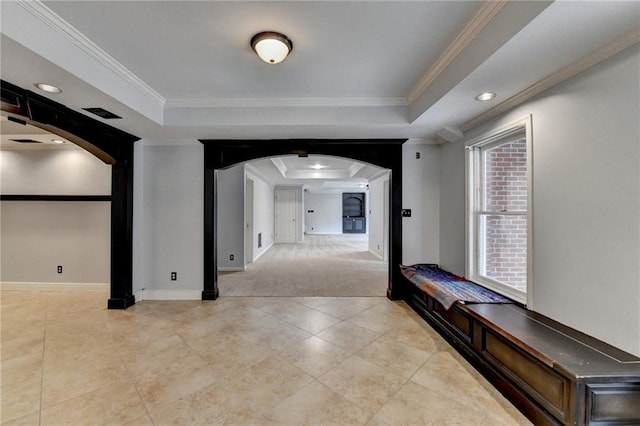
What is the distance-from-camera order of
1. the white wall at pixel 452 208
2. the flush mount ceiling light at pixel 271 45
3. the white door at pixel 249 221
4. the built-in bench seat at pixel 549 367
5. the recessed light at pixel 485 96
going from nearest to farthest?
the built-in bench seat at pixel 549 367 < the flush mount ceiling light at pixel 271 45 < the recessed light at pixel 485 96 < the white wall at pixel 452 208 < the white door at pixel 249 221

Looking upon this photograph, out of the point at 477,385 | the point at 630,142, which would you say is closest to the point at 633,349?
the point at 477,385

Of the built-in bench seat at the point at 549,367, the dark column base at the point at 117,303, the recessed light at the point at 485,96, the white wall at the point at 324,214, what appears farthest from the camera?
the white wall at the point at 324,214

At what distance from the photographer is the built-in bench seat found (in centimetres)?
140

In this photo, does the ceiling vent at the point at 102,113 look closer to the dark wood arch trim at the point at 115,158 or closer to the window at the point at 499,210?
the dark wood arch trim at the point at 115,158

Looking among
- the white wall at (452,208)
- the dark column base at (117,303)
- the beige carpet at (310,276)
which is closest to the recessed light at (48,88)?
the dark column base at (117,303)

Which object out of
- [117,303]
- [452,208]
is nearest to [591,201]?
[452,208]

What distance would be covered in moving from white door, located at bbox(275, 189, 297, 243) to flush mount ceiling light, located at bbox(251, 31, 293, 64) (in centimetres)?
834

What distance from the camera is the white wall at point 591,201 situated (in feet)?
5.00

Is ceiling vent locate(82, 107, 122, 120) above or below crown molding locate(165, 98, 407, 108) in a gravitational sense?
below

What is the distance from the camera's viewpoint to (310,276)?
5230mm

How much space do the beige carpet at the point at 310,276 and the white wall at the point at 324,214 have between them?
5.73 m

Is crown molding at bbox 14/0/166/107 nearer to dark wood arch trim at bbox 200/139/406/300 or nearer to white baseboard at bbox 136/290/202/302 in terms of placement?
dark wood arch trim at bbox 200/139/406/300

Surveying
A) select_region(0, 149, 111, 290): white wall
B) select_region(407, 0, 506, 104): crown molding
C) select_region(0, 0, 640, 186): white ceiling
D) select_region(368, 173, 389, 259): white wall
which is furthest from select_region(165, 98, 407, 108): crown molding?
select_region(368, 173, 389, 259): white wall

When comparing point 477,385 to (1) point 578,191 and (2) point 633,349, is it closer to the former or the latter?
(2) point 633,349
